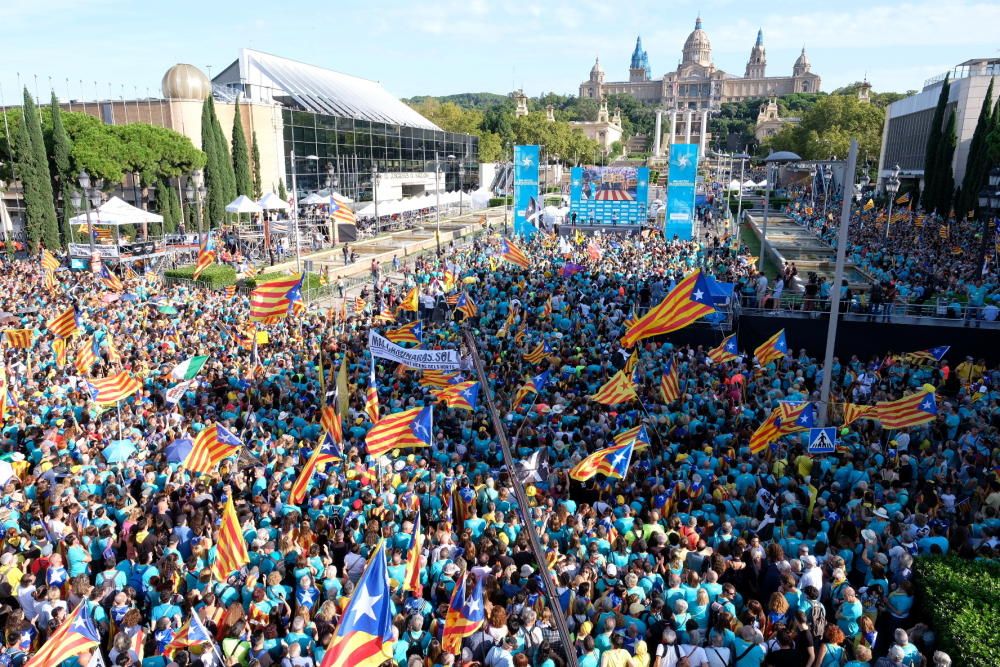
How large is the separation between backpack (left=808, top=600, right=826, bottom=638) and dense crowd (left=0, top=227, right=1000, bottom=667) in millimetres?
39

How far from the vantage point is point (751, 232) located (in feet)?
172

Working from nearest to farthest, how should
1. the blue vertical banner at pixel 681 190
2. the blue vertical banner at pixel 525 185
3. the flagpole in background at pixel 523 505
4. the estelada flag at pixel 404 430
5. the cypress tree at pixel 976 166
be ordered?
the flagpole in background at pixel 523 505
the estelada flag at pixel 404 430
the blue vertical banner at pixel 681 190
the cypress tree at pixel 976 166
the blue vertical banner at pixel 525 185

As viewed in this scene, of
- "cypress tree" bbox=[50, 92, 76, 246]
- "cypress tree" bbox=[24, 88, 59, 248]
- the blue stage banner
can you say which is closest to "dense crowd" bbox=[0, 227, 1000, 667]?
"cypress tree" bbox=[24, 88, 59, 248]

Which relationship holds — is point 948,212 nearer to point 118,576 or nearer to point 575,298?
point 575,298

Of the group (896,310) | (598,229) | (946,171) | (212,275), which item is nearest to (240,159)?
(212,275)

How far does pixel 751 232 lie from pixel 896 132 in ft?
70.1

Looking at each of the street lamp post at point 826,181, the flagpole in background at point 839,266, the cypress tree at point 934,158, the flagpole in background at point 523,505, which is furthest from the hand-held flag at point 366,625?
the street lamp post at point 826,181

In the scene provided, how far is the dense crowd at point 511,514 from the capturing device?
6910 mm

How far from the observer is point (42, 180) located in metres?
33.4

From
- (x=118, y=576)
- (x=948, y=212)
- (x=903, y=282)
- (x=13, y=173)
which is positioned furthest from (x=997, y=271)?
(x=13, y=173)

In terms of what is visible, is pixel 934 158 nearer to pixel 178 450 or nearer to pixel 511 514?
pixel 511 514

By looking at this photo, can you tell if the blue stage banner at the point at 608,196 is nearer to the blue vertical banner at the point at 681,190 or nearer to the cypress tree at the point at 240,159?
the blue vertical banner at the point at 681,190

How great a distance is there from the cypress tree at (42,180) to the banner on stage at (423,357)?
93.3 ft

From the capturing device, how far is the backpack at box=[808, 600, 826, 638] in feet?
22.9
